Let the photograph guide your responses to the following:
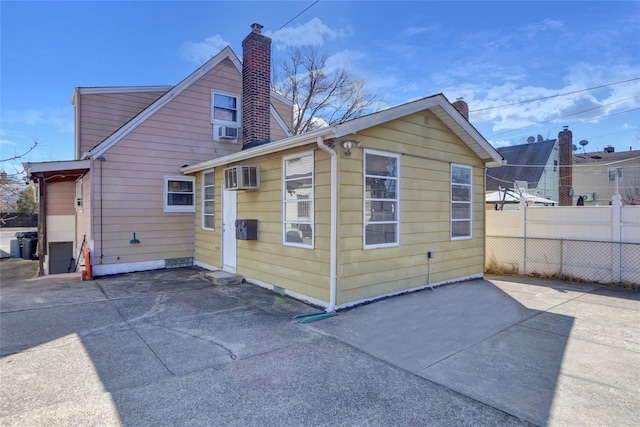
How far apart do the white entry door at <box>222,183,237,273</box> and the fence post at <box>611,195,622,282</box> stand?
7.98 meters

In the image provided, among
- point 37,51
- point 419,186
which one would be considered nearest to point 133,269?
point 37,51

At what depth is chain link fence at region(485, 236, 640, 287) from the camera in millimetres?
6965

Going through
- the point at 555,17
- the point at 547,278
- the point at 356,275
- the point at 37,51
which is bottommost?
the point at 547,278

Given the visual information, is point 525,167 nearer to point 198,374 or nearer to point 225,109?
point 225,109

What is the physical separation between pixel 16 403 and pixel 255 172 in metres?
4.59

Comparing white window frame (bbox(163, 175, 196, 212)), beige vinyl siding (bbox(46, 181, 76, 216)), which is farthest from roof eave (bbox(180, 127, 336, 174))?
beige vinyl siding (bbox(46, 181, 76, 216))

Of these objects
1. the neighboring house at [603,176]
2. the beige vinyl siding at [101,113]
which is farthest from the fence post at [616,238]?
the neighboring house at [603,176]

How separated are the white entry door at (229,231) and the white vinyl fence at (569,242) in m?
6.49

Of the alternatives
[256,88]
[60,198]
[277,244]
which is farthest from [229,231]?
[60,198]

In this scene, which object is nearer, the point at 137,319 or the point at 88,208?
the point at 137,319

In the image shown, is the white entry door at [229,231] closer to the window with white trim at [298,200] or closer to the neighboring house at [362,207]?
the neighboring house at [362,207]

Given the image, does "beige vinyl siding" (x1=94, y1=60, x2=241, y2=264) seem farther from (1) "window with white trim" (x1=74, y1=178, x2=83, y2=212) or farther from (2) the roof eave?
(1) "window with white trim" (x1=74, y1=178, x2=83, y2=212)

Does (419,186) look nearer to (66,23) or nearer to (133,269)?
(133,269)

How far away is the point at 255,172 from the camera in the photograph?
255 inches
